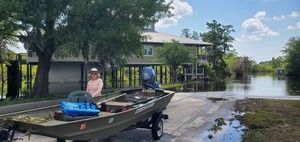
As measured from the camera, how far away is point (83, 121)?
4.95 metres

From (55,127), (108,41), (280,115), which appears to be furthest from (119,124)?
(108,41)

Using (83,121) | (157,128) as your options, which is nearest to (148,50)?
(157,128)

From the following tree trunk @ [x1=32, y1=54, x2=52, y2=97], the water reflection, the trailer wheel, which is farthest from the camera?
the water reflection

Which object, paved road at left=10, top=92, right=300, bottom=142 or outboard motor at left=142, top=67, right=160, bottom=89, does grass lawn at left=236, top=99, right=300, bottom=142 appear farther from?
outboard motor at left=142, top=67, right=160, bottom=89

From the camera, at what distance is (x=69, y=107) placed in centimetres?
→ 560

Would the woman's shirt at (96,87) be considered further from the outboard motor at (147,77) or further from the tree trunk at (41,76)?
the tree trunk at (41,76)

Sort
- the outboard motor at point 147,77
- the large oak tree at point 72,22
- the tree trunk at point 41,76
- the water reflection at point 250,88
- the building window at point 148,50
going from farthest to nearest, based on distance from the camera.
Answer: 1. the building window at point 148,50
2. the water reflection at point 250,88
3. the tree trunk at point 41,76
4. the large oak tree at point 72,22
5. the outboard motor at point 147,77

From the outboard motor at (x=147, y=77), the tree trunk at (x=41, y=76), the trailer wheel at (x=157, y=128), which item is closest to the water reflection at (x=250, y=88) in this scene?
the tree trunk at (x=41, y=76)

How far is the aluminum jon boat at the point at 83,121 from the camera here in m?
4.75

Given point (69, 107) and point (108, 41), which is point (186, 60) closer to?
point (108, 41)

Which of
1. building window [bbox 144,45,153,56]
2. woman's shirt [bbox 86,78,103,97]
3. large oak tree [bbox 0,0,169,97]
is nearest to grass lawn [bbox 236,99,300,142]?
woman's shirt [bbox 86,78,103,97]

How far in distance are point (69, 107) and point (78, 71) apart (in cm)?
2087

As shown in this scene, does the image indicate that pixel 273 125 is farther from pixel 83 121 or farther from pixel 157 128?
pixel 83 121

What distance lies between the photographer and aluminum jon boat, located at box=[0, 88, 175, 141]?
475 cm
